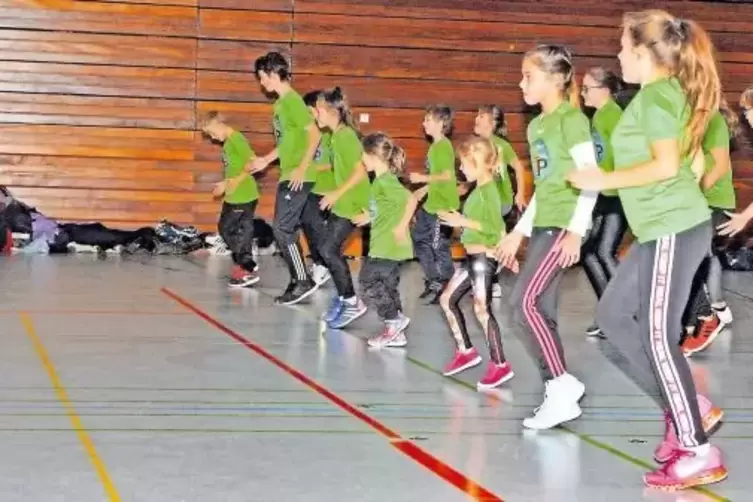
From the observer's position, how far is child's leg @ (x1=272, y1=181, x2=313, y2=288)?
10.7 meters

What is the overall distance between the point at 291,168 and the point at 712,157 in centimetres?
370

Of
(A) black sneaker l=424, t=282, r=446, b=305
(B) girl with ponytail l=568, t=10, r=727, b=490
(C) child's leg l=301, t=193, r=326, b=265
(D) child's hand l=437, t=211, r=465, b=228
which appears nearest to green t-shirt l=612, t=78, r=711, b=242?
(B) girl with ponytail l=568, t=10, r=727, b=490

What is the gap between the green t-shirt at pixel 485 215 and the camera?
7.09 meters

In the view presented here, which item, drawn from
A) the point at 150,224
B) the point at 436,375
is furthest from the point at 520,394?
the point at 150,224

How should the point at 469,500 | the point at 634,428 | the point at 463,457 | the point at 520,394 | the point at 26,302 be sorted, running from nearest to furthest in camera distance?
the point at 469,500 → the point at 463,457 → the point at 634,428 → the point at 520,394 → the point at 26,302

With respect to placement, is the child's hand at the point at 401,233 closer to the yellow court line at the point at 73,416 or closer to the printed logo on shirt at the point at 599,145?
the printed logo on shirt at the point at 599,145

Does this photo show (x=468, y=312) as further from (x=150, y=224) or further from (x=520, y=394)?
(x=150, y=224)

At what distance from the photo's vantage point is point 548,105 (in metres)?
6.06

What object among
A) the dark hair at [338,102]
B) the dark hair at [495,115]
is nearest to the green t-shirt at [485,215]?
the dark hair at [338,102]

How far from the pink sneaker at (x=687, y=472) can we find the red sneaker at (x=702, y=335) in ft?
12.4

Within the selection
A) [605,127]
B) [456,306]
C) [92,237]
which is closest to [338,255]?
[605,127]

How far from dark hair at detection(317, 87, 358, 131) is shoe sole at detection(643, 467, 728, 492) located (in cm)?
533

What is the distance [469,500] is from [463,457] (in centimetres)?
70

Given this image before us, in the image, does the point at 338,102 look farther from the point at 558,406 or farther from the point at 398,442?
the point at 398,442
